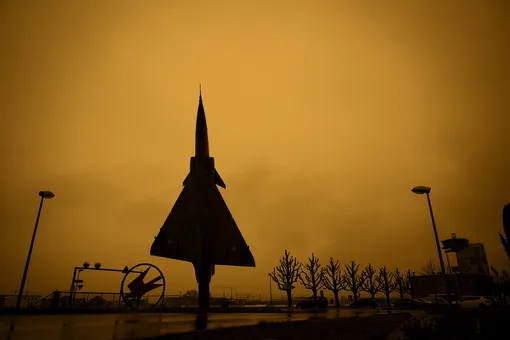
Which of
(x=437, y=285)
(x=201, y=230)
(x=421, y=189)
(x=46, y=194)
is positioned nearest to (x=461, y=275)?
(x=437, y=285)

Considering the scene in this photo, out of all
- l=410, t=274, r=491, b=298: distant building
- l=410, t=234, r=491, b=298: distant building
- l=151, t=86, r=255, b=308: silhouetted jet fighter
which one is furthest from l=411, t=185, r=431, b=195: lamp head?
l=410, t=274, r=491, b=298: distant building

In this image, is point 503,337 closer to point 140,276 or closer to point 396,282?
point 140,276

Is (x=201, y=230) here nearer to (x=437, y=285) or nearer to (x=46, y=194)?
(x=46, y=194)

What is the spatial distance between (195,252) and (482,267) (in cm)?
9118

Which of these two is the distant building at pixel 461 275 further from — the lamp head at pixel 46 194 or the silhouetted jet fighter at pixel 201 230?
the lamp head at pixel 46 194

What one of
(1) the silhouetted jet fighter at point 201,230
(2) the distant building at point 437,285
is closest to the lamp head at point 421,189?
(1) the silhouetted jet fighter at point 201,230

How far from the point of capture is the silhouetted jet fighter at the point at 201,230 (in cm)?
2570

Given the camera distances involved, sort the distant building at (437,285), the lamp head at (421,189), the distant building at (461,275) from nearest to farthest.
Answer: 1. the lamp head at (421,189)
2. the distant building at (461,275)
3. the distant building at (437,285)

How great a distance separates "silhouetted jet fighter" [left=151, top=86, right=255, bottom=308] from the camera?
25703mm

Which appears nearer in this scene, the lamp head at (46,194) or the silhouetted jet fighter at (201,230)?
the lamp head at (46,194)

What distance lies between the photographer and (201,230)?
2573 centimetres

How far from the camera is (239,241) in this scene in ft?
91.7

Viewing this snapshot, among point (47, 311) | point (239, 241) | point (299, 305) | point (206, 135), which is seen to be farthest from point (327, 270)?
point (47, 311)

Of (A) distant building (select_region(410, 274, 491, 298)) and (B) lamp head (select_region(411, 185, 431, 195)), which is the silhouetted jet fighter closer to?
(B) lamp head (select_region(411, 185, 431, 195))
